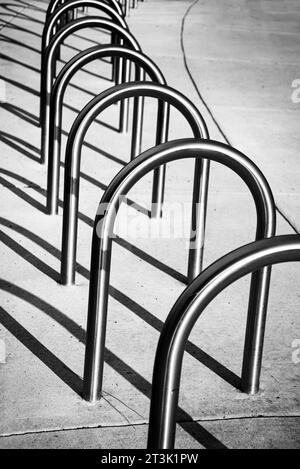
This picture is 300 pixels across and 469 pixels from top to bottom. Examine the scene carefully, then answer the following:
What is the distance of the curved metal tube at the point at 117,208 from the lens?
2.95m

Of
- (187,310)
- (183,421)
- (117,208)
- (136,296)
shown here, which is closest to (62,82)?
(136,296)

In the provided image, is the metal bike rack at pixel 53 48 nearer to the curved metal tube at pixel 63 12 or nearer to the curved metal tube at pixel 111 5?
the curved metal tube at pixel 63 12

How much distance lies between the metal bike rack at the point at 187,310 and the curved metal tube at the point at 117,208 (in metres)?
0.80

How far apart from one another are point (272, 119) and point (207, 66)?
201 cm

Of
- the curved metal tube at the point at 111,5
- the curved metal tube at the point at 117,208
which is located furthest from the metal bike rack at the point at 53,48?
the curved metal tube at the point at 117,208

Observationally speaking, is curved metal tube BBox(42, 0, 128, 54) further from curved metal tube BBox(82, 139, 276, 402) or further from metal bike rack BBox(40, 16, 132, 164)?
curved metal tube BBox(82, 139, 276, 402)

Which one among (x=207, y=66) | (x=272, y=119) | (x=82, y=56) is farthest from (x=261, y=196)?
(x=207, y=66)

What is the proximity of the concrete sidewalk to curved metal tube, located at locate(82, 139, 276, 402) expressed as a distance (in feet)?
0.69

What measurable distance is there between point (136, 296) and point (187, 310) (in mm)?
1822

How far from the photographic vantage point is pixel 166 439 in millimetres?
2217

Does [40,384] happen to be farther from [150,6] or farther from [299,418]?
[150,6]

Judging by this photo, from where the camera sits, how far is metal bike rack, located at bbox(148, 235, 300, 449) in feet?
6.97

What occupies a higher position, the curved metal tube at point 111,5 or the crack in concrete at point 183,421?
the curved metal tube at point 111,5

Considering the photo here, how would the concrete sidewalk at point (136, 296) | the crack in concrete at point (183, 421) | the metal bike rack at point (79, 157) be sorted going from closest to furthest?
the crack in concrete at point (183, 421), the concrete sidewalk at point (136, 296), the metal bike rack at point (79, 157)
